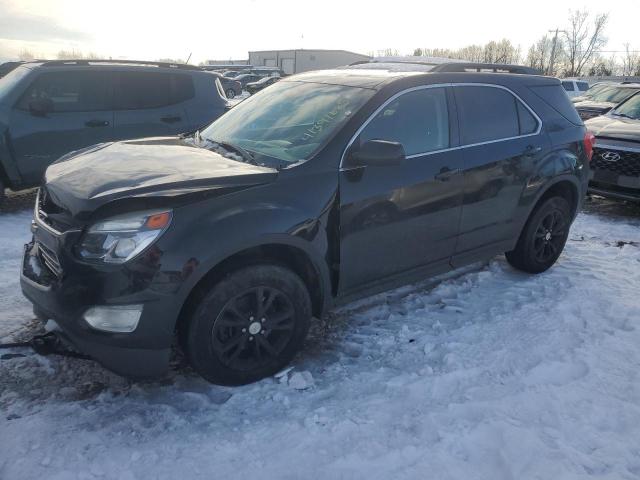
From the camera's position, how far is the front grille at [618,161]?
7.09 meters

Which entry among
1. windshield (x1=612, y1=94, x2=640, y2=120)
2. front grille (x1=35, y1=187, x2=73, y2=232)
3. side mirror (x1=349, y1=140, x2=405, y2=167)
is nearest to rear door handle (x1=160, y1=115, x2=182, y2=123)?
front grille (x1=35, y1=187, x2=73, y2=232)

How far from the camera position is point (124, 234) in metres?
2.62

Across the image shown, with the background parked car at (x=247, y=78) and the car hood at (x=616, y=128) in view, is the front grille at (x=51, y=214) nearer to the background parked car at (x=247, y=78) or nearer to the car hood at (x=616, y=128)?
the car hood at (x=616, y=128)

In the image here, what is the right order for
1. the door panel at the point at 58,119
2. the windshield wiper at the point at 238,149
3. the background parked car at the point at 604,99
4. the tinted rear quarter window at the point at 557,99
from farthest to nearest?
the background parked car at the point at 604,99, the door panel at the point at 58,119, the tinted rear quarter window at the point at 557,99, the windshield wiper at the point at 238,149

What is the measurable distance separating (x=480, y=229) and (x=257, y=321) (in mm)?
2106

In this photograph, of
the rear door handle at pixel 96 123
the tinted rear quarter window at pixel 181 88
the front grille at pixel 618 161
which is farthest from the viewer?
the tinted rear quarter window at pixel 181 88

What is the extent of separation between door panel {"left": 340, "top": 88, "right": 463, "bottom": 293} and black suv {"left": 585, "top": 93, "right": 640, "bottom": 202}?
4289mm

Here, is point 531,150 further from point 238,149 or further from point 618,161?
point 618,161

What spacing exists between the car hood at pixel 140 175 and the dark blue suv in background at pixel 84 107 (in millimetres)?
3240

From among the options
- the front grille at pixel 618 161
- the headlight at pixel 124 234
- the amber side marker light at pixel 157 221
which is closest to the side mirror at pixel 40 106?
the headlight at pixel 124 234

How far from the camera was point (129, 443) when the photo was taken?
8.56 feet

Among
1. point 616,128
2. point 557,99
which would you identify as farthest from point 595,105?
point 557,99

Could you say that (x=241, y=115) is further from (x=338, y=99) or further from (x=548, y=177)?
(x=548, y=177)

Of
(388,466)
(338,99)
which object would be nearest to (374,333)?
(388,466)
